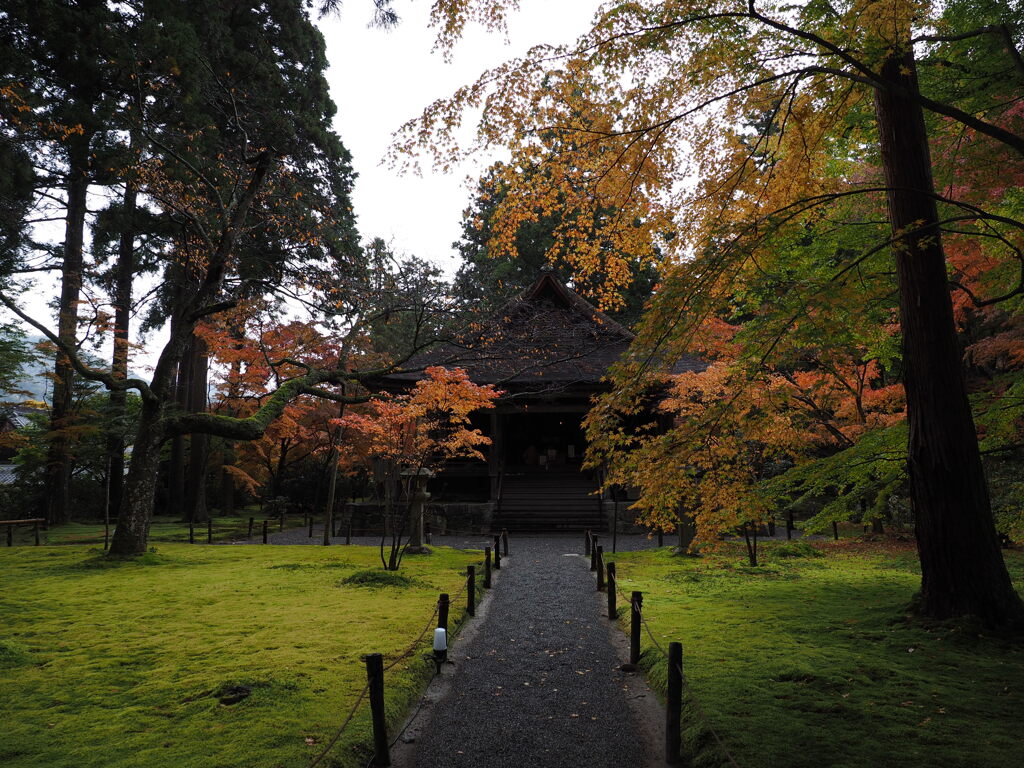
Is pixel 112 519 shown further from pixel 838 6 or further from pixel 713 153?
pixel 838 6

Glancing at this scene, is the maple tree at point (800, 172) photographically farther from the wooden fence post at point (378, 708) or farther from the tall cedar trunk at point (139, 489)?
the tall cedar trunk at point (139, 489)

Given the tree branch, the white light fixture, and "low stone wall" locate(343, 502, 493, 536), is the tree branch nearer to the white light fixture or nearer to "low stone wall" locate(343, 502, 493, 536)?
"low stone wall" locate(343, 502, 493, 536)

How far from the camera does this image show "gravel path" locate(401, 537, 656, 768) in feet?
12.9

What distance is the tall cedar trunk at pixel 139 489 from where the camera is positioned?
10.8 m

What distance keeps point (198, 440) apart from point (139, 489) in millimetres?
10317

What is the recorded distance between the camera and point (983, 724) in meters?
Answer: 3.86

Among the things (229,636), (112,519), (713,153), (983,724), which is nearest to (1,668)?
(229,636)

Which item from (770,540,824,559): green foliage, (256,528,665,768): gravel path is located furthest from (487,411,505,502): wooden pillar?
(256,528,665,768): gravel path

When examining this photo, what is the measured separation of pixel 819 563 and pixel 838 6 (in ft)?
30.5

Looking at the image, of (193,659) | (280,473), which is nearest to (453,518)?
(280,473)

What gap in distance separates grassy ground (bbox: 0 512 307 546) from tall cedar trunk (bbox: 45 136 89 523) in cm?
112

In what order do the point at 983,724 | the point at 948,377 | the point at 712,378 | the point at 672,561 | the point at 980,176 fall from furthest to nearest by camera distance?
the point at 672,561 → the point at 712,378 → the point at 980,176 → the point at 948,377 → the point at 983,724

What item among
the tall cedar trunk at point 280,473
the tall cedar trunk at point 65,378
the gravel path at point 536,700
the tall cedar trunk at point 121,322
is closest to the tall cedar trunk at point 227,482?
the tall cedar trunk at point 280,473

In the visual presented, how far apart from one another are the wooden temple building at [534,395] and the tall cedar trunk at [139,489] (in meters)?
6.68
